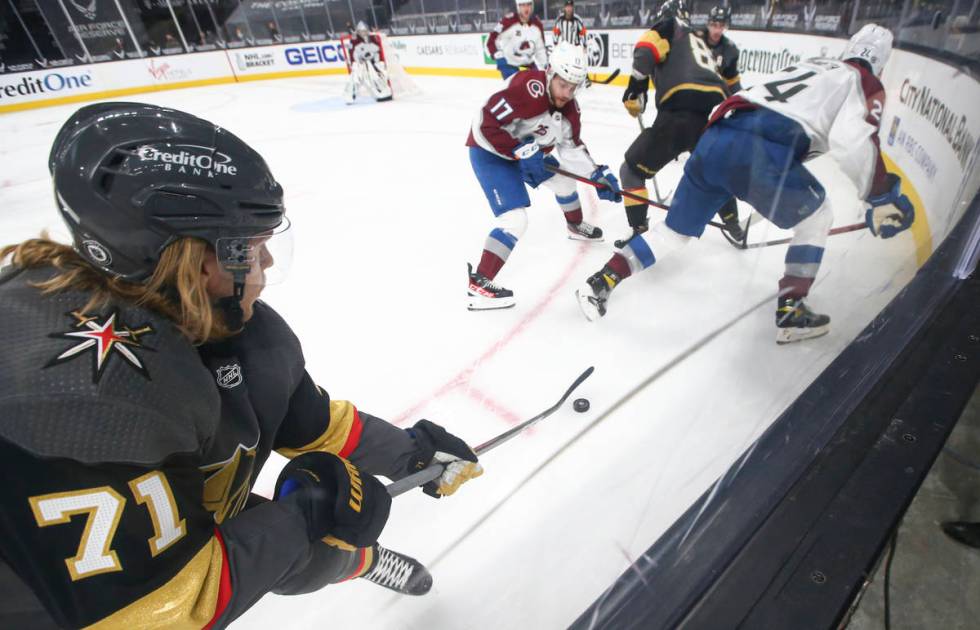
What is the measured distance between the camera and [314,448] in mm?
1037

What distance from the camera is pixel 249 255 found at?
0.71 m

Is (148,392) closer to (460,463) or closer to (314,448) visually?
(314,448)

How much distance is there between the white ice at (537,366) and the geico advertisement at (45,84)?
880cm

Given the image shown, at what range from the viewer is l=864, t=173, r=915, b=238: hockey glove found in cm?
106

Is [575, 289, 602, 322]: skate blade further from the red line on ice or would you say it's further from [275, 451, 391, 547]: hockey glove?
[275, 451, 391, 547]: hockey glove

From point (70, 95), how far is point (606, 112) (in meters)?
11.5

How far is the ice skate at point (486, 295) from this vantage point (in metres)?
2.26

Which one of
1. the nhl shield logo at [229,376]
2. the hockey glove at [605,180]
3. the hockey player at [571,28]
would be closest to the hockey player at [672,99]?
the hockey glove at [605,180]

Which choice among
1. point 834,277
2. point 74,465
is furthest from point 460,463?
point 834,277

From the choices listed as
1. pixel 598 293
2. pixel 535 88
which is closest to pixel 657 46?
pixel 535 88

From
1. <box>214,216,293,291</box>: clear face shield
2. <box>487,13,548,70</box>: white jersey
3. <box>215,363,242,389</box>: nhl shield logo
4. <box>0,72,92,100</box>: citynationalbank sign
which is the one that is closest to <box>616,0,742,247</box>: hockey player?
<box>214,216,293,291</box>: clear face shield

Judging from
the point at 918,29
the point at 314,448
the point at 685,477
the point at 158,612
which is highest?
the point at 918,29

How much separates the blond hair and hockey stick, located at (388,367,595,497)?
18.8 inches

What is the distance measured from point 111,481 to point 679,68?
293 cm
